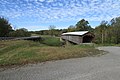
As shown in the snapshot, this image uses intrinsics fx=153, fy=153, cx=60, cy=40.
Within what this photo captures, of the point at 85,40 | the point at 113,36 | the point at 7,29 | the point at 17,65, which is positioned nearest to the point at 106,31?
the point at 113,36

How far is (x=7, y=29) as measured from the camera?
47.0 m

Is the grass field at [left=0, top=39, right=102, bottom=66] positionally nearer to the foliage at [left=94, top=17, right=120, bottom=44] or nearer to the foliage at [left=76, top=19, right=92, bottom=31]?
the foliage at [left=94, top=17, right=120, bottom=44]

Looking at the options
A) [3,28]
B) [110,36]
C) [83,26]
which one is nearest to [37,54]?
[110,36]

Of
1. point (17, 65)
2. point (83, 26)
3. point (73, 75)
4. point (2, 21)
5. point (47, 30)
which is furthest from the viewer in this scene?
point (47, 30)

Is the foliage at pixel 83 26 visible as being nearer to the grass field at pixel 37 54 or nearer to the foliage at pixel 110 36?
the foliage at pixel 110 36

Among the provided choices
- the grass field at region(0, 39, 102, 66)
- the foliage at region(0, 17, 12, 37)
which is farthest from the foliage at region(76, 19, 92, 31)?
the grass field at region(0, 39, 102, 66)

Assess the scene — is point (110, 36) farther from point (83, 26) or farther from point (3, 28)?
point (83, 26)

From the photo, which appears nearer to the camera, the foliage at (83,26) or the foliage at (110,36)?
the foliage at (110,36)

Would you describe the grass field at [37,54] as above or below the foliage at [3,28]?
below

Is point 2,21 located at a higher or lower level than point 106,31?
higher

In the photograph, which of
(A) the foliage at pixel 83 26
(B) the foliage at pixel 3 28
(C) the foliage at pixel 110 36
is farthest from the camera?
(A) the foliage at pixel 83 26

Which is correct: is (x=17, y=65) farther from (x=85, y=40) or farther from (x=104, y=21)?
(x=104, y=21)

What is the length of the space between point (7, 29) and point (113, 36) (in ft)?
102

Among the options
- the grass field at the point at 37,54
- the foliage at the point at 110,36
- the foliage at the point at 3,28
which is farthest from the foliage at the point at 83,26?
the grass field at the point at 37,54
